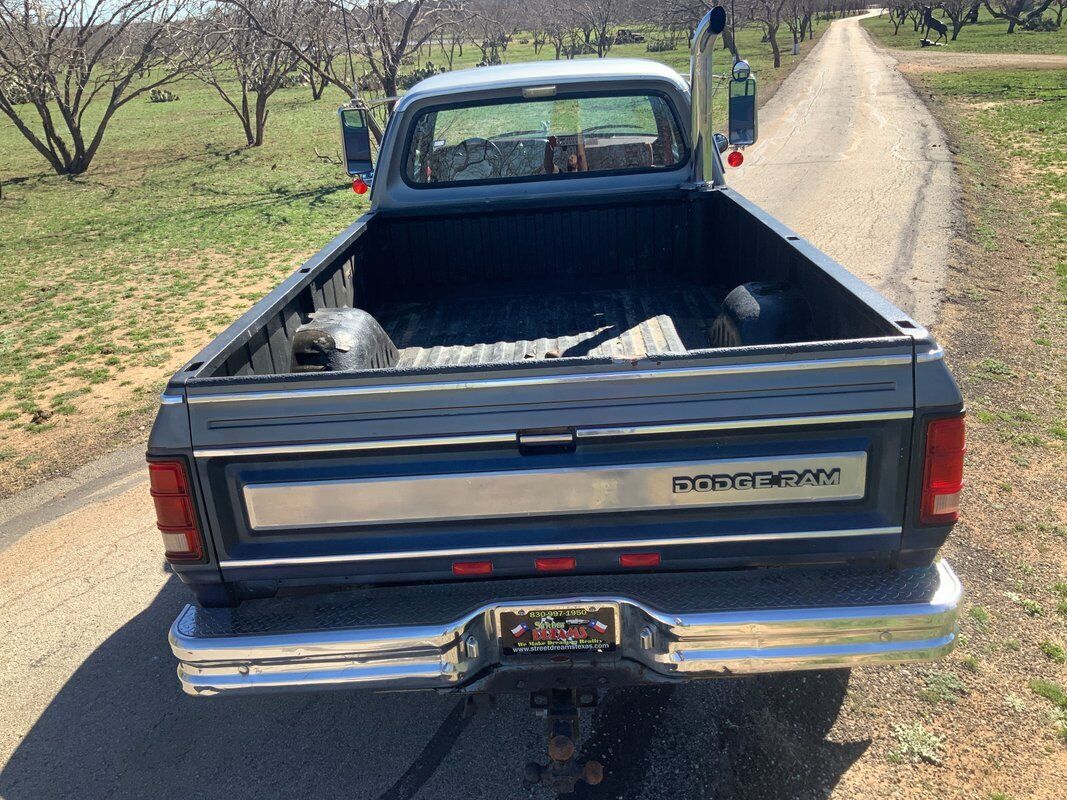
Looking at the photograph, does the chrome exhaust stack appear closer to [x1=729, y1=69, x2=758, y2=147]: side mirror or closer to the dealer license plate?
[x1=729, y1=69, x2=758, y2=147]: side mirror

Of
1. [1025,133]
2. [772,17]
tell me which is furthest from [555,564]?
[772,17]

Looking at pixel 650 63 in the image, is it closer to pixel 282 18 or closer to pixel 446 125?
pixel 446 125

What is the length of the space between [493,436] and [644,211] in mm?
2914

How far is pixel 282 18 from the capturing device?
18453 millimetres

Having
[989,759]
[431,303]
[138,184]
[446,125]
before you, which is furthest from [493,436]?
[138,184]

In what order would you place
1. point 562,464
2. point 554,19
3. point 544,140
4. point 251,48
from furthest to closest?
1. point 554,19
2. point 251,48
3. point 544,140
4. point 562,464

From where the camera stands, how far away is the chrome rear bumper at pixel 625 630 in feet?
7.56

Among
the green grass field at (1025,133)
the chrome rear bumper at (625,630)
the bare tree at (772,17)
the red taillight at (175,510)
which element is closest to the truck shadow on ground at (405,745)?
the chrome rear bumper at (625,630)

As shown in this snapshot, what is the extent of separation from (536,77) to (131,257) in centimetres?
825

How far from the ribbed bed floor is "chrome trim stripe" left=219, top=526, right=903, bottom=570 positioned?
62.9 inches

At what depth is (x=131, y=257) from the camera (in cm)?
1116

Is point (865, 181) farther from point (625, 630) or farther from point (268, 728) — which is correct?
point (268, 728)

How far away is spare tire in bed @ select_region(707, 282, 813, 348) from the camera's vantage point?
10.5ft

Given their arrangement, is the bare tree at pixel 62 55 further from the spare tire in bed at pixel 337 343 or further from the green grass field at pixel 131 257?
the spare tire in bed at pixel 337 343
